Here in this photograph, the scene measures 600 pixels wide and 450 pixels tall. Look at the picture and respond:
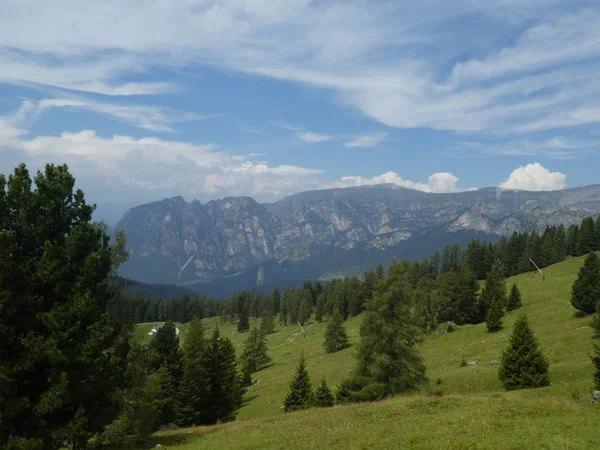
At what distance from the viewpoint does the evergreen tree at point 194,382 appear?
136ft

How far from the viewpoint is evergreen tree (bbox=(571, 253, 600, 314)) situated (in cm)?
5134

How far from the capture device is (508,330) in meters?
59.4

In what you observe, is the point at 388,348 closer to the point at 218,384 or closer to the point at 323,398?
the point at 323,398

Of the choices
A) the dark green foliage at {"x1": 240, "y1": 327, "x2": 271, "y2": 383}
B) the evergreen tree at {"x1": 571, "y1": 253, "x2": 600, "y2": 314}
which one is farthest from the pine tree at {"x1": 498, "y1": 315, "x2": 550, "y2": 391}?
the dark green foliage at {"x1": 240, "y1": 327, "x2": 271, "y2": 383}

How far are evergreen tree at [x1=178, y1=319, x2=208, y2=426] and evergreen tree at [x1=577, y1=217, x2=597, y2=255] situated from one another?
112640 mm

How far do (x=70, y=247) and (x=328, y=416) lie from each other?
62.2 ft

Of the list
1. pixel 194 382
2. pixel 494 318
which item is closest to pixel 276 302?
pixel 494 318

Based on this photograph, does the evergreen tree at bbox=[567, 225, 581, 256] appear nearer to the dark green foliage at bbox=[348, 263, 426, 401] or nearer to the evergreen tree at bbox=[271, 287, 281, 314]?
the dark green foliage at bbox=[348, 263, 426, 401]

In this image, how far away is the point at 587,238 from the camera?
10956 centimetres

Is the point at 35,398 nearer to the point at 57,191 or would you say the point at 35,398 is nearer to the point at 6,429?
the point at 6,429

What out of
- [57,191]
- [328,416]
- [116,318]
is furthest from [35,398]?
[328,416]

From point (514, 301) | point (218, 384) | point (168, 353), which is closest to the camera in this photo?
point (168, 353)

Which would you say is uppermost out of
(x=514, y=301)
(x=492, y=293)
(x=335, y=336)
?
(x=492, y=293)

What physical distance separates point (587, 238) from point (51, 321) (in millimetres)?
130317
